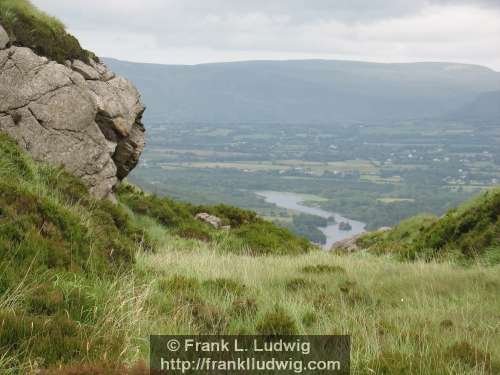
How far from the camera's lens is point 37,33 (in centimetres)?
1942

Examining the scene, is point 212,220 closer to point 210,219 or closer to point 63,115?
point 210,219

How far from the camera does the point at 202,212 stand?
25.8m

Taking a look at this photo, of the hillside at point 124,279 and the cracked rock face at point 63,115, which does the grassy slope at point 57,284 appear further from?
the cracked rock face at point 63,115

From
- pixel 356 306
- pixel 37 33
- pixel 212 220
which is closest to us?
pixel 356 306

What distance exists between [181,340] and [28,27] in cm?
1579

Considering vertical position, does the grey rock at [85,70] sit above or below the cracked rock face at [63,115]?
above

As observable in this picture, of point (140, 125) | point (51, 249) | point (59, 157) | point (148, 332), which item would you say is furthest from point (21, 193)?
point (140, 125)

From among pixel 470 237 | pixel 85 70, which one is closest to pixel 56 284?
pixel 470 237

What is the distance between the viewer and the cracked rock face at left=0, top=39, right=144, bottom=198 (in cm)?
1712

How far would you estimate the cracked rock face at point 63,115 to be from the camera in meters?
17.1

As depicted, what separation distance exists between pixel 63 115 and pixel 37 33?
3.45 metres

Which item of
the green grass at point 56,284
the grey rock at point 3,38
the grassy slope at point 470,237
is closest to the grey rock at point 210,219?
the grassy slope at point 470,237

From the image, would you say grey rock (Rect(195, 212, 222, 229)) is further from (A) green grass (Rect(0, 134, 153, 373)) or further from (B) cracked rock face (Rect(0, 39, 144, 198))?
(A) green grass (Rect(0, 134, 153, 373))

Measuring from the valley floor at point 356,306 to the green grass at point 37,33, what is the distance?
10077 mm
